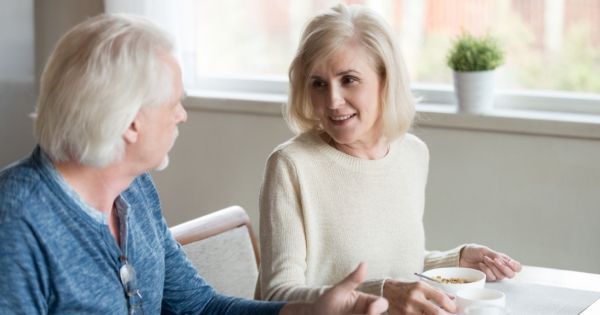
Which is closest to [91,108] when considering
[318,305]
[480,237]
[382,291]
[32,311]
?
[32,311]

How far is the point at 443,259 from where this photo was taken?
179 centimetres

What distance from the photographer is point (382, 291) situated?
1.42m

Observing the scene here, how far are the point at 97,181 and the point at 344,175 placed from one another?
26.8 inches

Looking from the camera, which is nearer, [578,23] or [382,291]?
[382,291]

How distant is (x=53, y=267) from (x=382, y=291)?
625 millimetres

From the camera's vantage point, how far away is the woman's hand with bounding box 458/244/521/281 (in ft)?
5.28

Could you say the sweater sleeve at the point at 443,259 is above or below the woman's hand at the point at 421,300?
below

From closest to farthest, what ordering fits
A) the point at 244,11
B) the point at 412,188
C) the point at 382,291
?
the point at 382,291
the point at 412,188
the point at 244,11

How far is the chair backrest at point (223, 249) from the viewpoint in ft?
6.19

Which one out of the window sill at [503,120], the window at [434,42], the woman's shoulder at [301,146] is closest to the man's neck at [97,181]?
the woman's shoulder at [301,146]

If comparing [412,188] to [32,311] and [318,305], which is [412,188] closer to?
[318,305]

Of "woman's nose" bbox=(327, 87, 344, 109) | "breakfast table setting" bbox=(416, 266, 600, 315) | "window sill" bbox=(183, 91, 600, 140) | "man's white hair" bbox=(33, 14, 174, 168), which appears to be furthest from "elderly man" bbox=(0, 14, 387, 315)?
"window sill" bbox=(183, 91, 600, 140)

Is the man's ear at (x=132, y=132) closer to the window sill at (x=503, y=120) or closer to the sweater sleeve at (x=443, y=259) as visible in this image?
the sweater sleeve at (x=443, y=259)

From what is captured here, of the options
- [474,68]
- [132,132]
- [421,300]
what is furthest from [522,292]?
[474,68]
